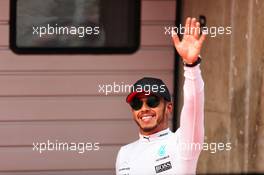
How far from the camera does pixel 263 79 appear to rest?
4.72 m

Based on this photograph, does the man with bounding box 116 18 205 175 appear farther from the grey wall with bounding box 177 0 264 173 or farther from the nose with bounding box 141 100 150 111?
the grey wall with bounding box 177 0 264 173

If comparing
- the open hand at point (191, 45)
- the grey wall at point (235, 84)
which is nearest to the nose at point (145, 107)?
the open hand at point (191, 45)

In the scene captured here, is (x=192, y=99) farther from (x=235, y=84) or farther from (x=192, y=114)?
(x=235, y=84)

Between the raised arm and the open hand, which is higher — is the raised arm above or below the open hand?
below

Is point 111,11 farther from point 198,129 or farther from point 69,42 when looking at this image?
point 198,129

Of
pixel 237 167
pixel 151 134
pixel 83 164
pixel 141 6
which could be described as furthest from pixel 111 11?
pixel 151 134

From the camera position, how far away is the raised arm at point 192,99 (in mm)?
3520

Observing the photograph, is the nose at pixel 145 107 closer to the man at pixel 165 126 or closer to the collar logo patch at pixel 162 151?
the man at pixel 165 126

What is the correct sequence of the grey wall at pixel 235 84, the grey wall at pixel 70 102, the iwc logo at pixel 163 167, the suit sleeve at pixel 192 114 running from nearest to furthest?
the suit sleeve at pixel 192 114 < the iwc logo at pixel 163 167 < the grey wall at pixel 235 84 < the grey wall at pixel 70 102

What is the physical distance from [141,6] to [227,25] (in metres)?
0.87

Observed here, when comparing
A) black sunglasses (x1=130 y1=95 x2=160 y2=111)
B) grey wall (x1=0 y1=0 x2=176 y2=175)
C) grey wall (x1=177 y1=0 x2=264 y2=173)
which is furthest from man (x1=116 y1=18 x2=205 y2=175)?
grey wall (x1=0 y1=0 x2=176 y2=175)

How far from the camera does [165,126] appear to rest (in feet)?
13.2

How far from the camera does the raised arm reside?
3.52m

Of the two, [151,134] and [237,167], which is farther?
[237,167]
